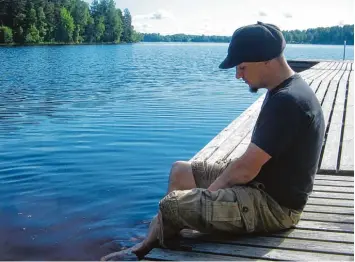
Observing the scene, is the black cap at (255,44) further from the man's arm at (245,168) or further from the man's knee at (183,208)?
the man's knee at (183,208)

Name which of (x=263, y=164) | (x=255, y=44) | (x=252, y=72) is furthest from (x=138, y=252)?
(x=255, y=44)

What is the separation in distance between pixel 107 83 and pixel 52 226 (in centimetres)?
1860

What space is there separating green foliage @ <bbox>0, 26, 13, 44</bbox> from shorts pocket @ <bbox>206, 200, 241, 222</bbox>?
282 feet

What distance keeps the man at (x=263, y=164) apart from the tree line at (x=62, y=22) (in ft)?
282

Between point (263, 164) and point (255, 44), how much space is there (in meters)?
0.75

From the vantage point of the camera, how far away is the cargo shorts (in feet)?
11.0

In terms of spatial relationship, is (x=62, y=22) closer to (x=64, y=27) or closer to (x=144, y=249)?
(x=64, y=27)

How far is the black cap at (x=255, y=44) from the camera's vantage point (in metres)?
3.27

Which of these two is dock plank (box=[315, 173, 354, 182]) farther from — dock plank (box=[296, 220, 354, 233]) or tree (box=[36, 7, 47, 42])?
tree (box=[36, 7, 47, 42])

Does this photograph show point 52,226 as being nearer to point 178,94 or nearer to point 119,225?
point 119,225

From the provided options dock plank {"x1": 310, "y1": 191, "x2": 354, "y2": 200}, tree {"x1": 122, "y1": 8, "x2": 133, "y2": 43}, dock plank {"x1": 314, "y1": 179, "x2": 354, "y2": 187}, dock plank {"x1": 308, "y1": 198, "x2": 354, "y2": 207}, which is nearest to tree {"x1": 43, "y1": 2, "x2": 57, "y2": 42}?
tree {"x1": 122, "y1": 8, "x2": 133, "y2": 43}

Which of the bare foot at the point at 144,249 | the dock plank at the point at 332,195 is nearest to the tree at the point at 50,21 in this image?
the dock plank at the point at 332,195

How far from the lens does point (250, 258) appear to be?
10.8ft

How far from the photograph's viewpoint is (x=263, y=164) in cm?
332
